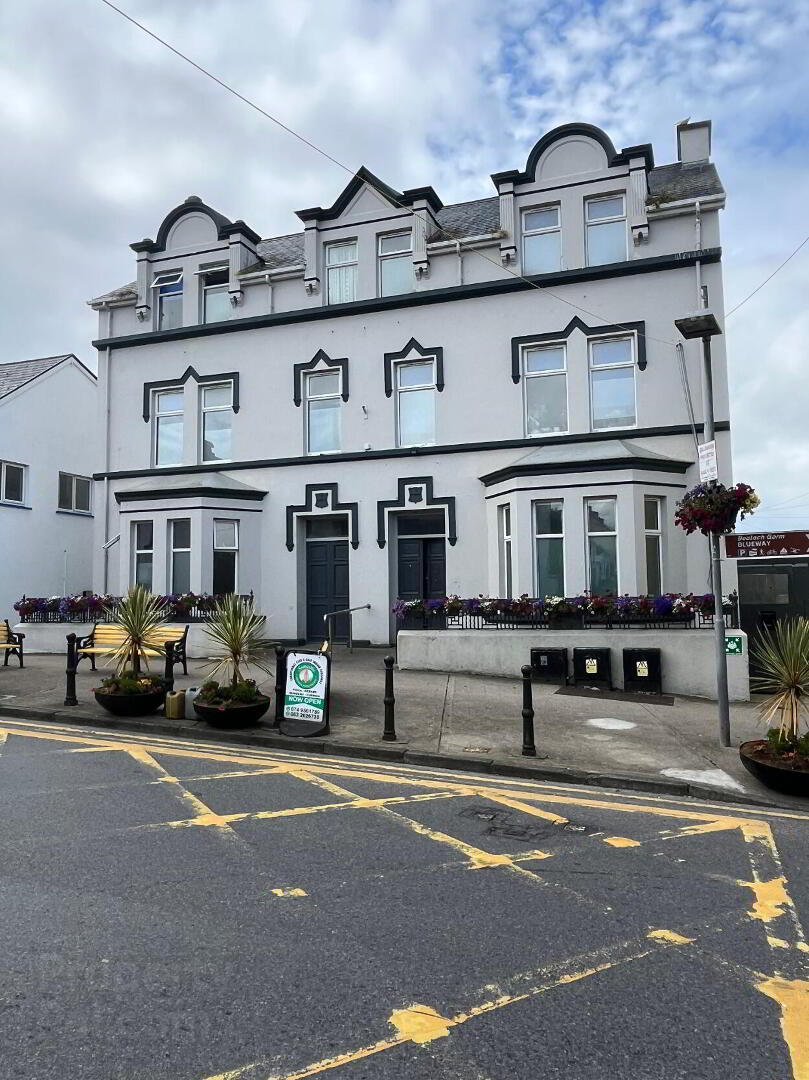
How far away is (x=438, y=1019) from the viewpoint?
3291 millimetres

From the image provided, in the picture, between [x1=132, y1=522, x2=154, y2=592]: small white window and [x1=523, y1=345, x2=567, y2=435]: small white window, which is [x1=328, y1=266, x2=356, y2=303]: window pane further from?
[x1=132, y1=522, x2=154, y2=592]: small white window

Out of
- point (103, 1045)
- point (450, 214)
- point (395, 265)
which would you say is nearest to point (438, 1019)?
point (103, 1045)

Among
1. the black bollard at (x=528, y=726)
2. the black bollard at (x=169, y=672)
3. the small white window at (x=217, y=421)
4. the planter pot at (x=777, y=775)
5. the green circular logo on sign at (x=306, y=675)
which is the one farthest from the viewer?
the small white window at (x=217, y=421)

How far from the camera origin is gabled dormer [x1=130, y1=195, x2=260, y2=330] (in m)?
20.0

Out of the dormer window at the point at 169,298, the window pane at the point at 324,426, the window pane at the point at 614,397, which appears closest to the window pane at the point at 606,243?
the window pane at the point at 614,397

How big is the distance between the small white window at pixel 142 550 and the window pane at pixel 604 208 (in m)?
13.0

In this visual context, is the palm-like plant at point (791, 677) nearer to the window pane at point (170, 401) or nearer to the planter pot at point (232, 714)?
the planter pot at point (232, 714)

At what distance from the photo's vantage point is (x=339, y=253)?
19.1 meters

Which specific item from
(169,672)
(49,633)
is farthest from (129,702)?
(49,633)

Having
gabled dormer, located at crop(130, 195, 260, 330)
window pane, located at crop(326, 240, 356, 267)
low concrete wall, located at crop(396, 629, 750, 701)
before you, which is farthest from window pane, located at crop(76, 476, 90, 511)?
low concrete wall, located at crop(396, 629, 750, 701)

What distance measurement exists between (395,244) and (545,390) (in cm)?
540

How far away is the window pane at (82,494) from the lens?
25.6 m

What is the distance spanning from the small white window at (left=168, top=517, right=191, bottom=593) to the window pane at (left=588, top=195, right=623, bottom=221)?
472 inches

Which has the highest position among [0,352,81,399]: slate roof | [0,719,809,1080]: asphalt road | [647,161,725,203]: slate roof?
[647,161,725,203]: slate roof
